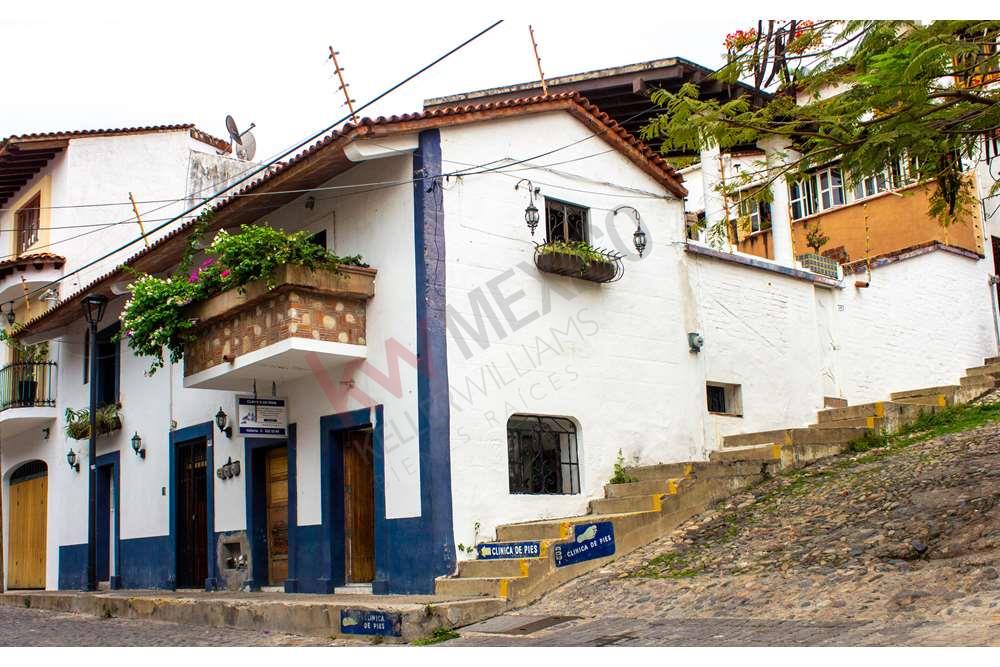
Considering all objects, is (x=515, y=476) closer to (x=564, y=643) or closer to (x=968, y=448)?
(x=564, y=643)

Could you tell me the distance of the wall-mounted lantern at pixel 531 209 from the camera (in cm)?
1305

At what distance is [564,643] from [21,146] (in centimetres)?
1794

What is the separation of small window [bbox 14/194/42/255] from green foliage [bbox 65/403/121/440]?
15.7 ft

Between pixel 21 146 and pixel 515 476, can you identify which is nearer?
pixel 515 476

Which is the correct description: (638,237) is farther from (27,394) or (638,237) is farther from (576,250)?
(27,394)

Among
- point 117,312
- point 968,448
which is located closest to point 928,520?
point 968,448

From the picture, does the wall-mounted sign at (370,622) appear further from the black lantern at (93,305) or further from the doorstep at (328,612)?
the black lantern at (93,305)

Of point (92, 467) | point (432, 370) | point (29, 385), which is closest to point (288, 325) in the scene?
point (432, 370)

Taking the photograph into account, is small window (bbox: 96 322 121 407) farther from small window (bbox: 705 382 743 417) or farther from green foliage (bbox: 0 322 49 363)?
small window (bbox: 705 382 743 417)

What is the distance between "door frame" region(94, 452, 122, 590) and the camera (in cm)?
1816

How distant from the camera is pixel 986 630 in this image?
6.91 m

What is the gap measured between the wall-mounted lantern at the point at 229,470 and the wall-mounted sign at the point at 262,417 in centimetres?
174

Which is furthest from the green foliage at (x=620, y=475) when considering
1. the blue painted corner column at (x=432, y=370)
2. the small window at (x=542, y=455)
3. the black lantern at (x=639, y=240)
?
the black lantern at (x=639, y=240)

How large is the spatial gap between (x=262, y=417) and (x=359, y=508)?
1851mm
